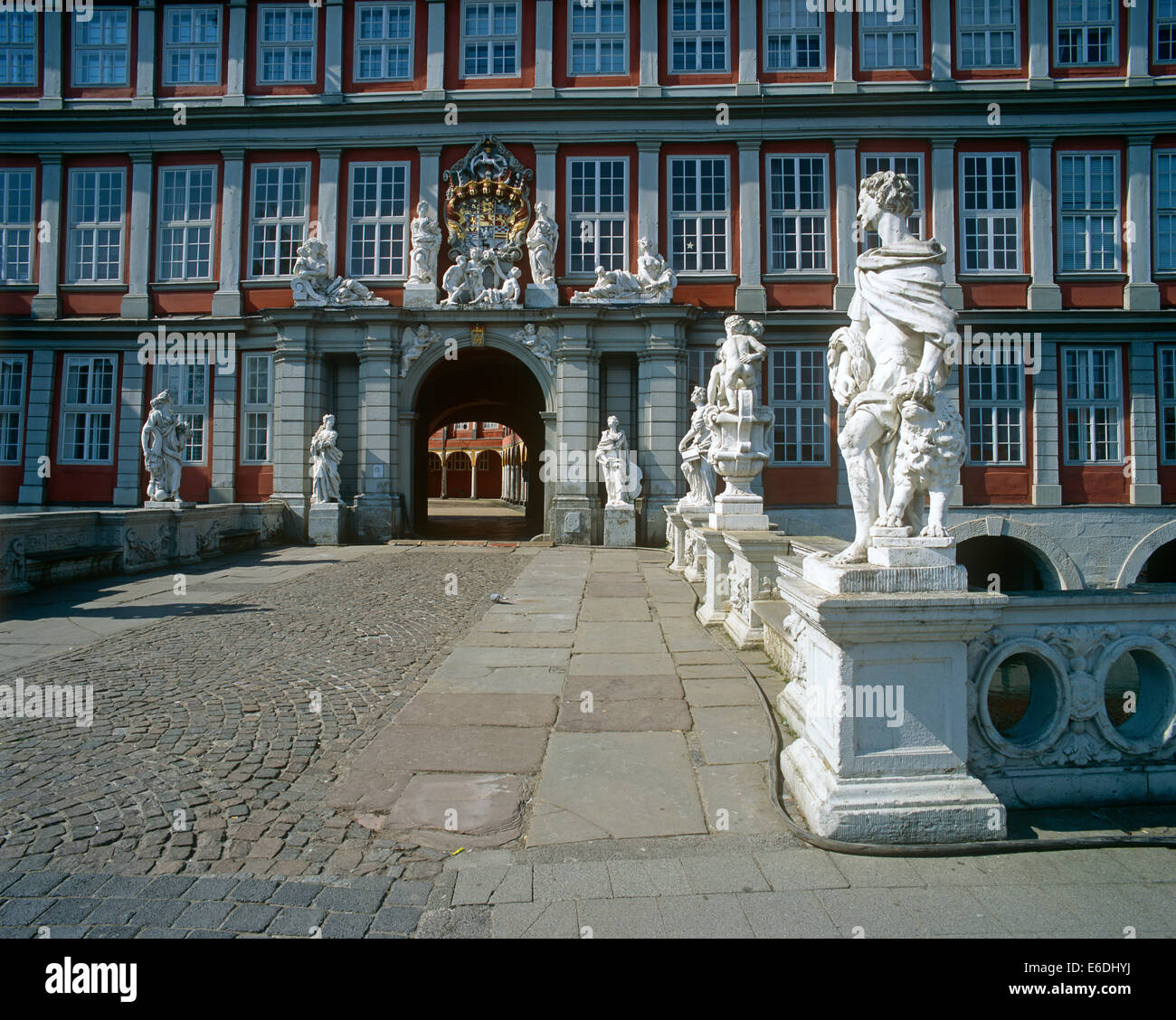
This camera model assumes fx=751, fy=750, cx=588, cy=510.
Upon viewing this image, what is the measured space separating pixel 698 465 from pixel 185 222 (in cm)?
1693

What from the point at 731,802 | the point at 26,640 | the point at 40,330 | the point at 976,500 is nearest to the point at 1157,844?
the point at 731,802

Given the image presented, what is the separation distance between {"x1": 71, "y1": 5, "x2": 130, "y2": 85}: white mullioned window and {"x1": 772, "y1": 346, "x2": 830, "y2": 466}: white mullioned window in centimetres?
1981

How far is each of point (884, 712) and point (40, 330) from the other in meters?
24.5

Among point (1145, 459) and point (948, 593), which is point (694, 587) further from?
point (1145, 459)

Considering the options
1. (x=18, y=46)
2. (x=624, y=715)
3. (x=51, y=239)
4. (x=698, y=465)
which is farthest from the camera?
(x=18, y=46)

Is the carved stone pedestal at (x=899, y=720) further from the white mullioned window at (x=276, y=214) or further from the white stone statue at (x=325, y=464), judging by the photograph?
the white mullioned window at (x=276, y=214)

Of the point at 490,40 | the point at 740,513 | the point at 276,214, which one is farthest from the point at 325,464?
the point at 740,513

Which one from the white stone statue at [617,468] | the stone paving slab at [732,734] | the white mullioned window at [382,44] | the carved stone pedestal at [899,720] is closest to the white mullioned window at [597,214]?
the white stone statue at [617,468]

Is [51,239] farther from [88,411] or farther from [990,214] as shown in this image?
[990,214]

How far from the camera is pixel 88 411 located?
20.9 metres

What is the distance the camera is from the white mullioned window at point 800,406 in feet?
64.8

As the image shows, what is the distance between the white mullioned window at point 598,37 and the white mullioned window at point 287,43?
23.0 ft

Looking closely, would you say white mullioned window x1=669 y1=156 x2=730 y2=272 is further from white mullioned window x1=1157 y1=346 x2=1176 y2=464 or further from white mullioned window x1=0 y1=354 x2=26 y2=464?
white mullioned window x1=0 y1=354 x2=26 y2=464

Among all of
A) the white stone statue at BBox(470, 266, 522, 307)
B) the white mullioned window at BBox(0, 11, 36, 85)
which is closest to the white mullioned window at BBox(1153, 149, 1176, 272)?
the white stone statue at BBox(470, 266, 522, 307)
